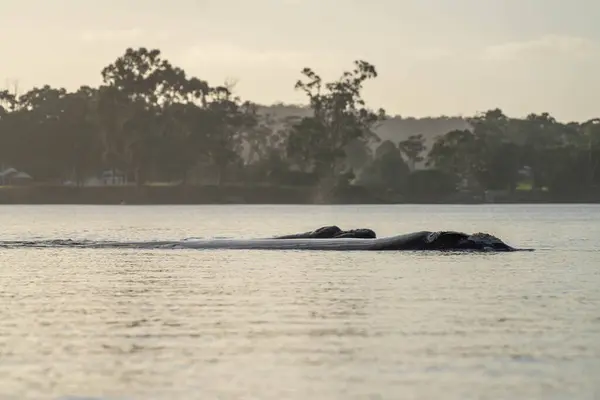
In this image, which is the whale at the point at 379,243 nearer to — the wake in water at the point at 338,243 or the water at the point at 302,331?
the wake in water at the point at 338,243

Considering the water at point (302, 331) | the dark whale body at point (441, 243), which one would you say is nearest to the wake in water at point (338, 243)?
the dark whale body at point (441, 243)

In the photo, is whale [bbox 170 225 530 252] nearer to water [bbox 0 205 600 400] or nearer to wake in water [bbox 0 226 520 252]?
wake in water [bbox 0 226 520 252]

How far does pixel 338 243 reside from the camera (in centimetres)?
5812

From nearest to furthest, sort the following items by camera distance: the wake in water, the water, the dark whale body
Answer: the water → the dark whale body → the wake in water

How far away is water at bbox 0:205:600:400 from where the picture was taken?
19.7 meters

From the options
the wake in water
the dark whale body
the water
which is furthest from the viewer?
the wake in water

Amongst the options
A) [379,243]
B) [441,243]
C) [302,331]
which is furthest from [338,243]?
[302,331]

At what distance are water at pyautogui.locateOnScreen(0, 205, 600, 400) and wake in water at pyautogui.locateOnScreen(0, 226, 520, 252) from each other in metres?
8.86

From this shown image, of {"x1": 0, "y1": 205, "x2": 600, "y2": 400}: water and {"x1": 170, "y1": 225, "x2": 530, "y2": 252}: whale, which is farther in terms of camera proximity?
{"x1": 170, "y1": 225, "x2": 530, "y2": 252}: whale

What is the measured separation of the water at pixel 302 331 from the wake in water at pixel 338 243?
8.86 meters

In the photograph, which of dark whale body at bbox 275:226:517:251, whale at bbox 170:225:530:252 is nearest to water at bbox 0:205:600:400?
dark whale body at bbox 275:226:517:251

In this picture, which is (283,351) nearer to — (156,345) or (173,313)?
(156,345)

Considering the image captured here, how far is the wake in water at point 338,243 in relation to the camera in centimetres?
5597

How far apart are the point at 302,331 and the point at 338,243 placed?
3231 cm
